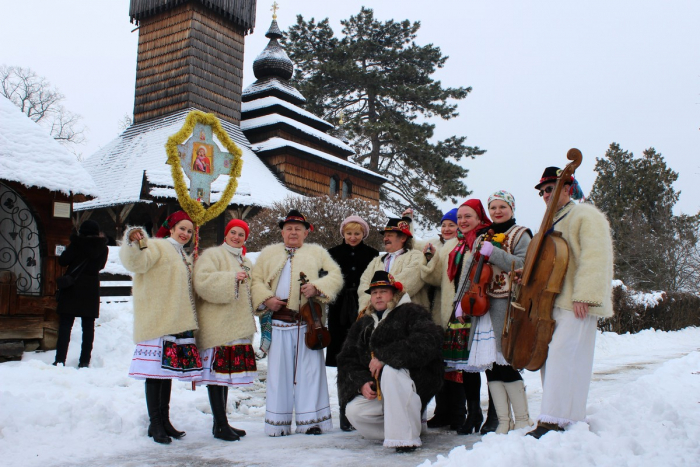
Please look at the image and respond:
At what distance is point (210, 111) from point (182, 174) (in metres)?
18.7

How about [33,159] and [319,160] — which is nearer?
[33,159]

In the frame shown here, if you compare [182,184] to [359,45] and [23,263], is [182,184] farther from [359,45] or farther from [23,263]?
[359,45]

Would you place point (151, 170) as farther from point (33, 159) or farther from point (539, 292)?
point (539, 292)

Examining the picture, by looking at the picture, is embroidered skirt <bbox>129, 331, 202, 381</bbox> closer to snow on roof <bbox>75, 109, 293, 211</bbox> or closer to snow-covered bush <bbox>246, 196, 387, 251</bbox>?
snow-covered bush <bbox>246, 196, 387, 251</bbox>

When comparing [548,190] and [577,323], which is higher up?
[548,190]

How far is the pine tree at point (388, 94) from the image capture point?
30359 millimetres

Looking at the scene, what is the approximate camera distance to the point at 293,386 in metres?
4.92

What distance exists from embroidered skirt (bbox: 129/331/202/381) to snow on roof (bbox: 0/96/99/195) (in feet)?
13.5

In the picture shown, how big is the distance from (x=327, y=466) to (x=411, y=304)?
1.37m

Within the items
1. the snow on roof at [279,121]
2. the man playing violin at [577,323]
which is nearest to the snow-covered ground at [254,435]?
the man playing violin at [577,323]

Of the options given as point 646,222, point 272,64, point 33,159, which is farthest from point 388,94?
point 33,159

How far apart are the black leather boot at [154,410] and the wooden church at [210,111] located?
1567cm

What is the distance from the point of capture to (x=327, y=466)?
11.9 feet

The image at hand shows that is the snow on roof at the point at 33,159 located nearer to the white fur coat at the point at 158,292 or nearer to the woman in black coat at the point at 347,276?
the white fur coat at the point at 158,292
